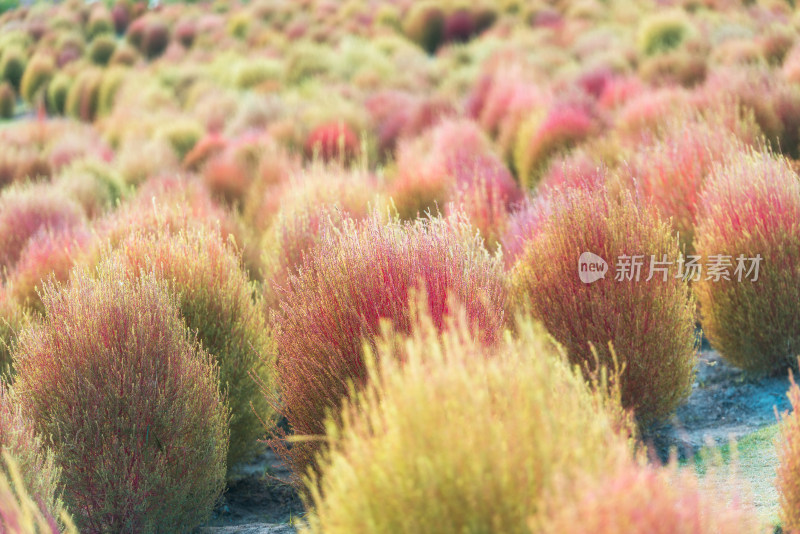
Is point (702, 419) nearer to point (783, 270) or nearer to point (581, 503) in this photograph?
point (783, 270)

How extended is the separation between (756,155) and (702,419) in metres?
1.37

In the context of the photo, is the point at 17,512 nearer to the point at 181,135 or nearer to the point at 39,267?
the point at 39,267

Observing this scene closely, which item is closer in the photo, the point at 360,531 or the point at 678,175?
the point at 360,531

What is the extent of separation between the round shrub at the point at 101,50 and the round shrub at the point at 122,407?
18032 millimetres

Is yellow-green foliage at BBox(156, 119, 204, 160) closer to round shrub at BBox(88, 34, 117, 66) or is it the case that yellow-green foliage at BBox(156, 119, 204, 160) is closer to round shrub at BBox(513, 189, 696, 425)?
round shrub at BBox(513, 189, 696, 425)

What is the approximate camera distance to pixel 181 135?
36.4 ft

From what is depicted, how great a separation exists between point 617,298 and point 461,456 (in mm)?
1765

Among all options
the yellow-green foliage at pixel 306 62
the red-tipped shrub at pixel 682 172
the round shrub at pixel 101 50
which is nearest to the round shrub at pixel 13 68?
the round shrub at pixel 101 50

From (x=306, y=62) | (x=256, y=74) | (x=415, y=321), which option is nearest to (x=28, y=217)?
(x=415, y=321)

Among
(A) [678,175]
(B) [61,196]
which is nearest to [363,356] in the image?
(A) [678,175]

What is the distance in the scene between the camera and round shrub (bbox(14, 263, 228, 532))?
9.69 feet

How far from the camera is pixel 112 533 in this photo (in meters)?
3.03

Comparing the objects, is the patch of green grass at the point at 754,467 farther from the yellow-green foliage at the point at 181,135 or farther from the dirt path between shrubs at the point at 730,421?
the yellow-green foliage at the point at 181,135

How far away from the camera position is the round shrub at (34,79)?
57.4 feet
